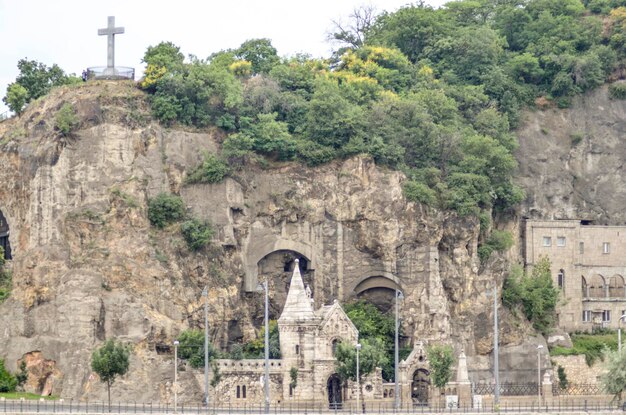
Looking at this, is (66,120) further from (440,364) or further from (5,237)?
(440,364)

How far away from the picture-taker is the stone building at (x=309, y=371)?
15862cm

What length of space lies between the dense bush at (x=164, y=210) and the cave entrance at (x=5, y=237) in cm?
1321

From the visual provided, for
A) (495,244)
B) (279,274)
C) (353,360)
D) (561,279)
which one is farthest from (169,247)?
(561,279)

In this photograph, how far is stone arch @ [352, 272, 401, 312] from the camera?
170m

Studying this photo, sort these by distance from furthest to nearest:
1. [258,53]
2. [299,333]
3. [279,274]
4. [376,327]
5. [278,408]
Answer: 1. [258,53]
2. [279,274]
3. [376,327]
4. [299,333]
5. [278,408]

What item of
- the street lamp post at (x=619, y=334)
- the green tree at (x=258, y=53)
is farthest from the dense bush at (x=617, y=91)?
the green tree at (x=258, y=53)

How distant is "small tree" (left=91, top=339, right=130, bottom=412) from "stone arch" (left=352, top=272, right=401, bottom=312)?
24546 mm

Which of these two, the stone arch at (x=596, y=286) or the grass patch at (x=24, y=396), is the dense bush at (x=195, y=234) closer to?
the grass patch at (x=24, y=396)

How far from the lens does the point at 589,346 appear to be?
176 metres

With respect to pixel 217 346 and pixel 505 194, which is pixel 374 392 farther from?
pixel 505 194

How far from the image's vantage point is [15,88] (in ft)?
570

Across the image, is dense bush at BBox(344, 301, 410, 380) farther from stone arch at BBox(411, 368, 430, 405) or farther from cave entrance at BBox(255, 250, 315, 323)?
cave entrance at BBox(255, 250, 315, 323)

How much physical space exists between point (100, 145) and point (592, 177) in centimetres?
4699

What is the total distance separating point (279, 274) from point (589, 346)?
26.3 metres
